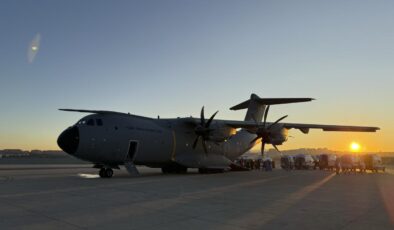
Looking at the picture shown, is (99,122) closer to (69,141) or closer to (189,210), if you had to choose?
(69,141)

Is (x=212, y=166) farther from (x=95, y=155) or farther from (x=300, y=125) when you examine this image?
(x=95, y=155)

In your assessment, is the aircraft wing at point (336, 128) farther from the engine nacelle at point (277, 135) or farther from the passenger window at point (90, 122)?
the passenger window at point (90, 122)

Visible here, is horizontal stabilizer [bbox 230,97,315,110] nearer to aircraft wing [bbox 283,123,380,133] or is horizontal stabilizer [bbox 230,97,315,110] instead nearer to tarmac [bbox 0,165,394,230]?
aircraft wing [bbox 283,123,380,133]

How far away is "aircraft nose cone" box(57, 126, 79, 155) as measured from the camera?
19.7m

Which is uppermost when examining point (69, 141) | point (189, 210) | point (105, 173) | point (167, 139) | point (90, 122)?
point (90, 122)

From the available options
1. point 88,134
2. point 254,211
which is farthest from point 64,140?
point 254,211

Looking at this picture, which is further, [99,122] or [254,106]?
[254,106]

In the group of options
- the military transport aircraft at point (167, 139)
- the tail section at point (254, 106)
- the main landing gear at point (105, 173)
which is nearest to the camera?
the military transport aircraft at point (167, 139)

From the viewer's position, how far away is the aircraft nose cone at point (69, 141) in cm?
1967

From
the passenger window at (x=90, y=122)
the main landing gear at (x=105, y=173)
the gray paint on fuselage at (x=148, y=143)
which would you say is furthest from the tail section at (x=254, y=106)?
the passenger window at (x=90, y=122)

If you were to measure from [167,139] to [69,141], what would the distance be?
6903 millimetres

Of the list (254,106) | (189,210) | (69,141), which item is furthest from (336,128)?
(189,210)

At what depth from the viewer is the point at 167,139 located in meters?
24.5

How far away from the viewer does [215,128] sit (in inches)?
979
